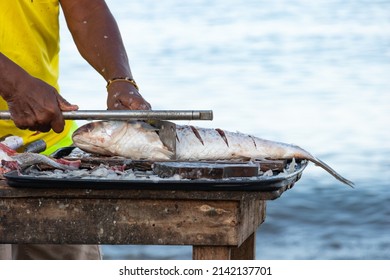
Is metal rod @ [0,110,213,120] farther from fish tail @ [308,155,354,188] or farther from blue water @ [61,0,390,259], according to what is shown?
blue water @ [61,0,390,259]

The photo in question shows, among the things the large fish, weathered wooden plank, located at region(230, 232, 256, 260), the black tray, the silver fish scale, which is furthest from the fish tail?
the black tray

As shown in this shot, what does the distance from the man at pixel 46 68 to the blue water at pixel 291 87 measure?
2807mm

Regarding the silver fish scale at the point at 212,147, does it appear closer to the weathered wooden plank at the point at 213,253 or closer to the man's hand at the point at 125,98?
the man's hand at the point at 125,98

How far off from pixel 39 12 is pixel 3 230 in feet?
4.11

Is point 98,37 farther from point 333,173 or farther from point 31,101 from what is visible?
point 333,173

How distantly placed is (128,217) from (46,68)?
125 cm

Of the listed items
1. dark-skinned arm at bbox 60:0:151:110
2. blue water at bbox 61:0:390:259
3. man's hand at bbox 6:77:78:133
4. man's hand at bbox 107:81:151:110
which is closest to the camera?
man's hand at bbox 6:77:78:133

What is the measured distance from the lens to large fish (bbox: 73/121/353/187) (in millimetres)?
3148

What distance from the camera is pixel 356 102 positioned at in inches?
400

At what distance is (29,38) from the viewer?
3621mm

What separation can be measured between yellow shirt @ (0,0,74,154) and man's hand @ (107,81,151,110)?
0.32m

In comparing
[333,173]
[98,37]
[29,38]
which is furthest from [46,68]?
[333,173]

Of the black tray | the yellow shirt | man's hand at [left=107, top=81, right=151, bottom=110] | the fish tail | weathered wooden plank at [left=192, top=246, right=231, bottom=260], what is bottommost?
weathered wooden plank at [left=192, top=246, right=231, bottom=260]
